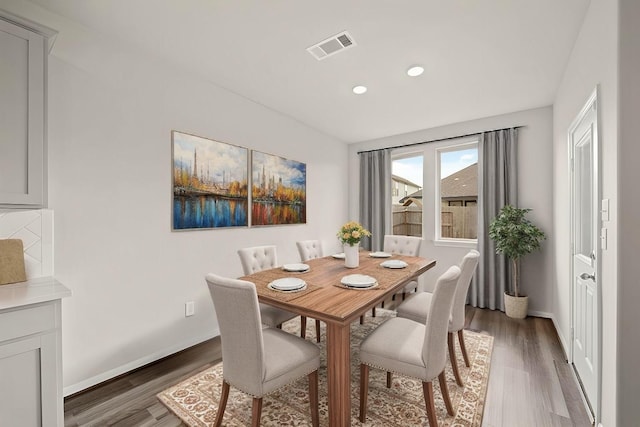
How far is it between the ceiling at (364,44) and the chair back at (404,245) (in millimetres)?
1687

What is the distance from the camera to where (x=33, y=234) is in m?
1.85

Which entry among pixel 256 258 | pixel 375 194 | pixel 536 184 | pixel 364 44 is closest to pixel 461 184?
pixel 536 184

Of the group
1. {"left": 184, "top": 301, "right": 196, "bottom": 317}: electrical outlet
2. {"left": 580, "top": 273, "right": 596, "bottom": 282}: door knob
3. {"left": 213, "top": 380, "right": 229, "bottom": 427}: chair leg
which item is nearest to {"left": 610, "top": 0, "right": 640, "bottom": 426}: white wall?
{"left": 580, "top": 273, "right": 596, "bottom": 282}: door knob

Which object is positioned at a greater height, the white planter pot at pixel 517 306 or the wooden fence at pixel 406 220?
the wooden fence at pixel 406 220

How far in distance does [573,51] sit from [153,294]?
408 centimetres

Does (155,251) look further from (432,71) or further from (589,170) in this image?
(589,170)

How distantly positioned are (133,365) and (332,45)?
3.09m

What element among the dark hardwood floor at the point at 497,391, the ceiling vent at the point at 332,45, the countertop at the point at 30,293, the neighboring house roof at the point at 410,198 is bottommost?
the dark hardwood floor at the point at 497,391

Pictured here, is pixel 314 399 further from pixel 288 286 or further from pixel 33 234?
pixel 33 234

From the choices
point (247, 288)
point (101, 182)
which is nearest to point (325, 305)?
point (247, 288)

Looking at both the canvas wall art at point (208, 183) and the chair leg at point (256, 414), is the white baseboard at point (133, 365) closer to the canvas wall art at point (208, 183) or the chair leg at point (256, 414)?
the canvas wall art at point (208, 183)

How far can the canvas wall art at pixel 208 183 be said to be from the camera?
2.67 m

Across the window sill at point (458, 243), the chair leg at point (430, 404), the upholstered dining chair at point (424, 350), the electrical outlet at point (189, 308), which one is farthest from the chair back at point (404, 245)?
the electrical outlet at point (189, 308)

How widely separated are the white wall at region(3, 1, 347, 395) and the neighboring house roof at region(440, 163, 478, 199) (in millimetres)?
3310
